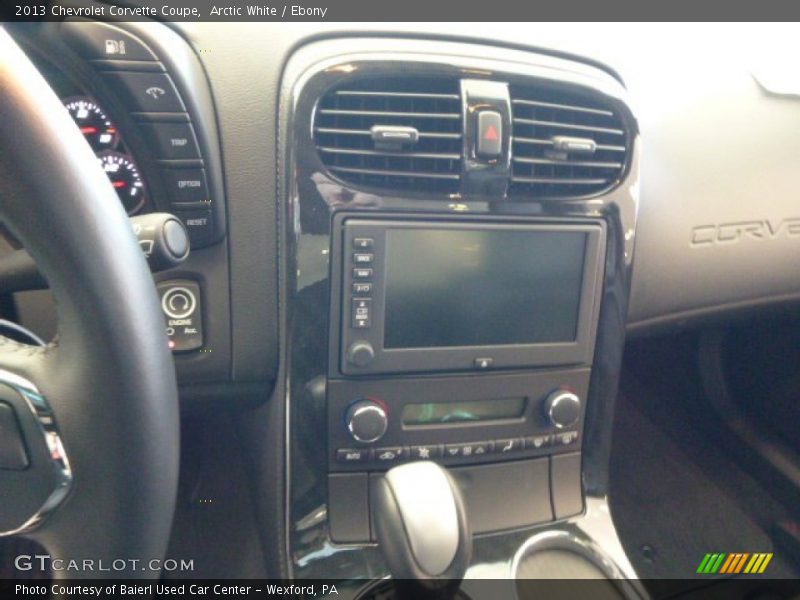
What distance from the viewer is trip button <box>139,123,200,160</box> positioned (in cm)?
84

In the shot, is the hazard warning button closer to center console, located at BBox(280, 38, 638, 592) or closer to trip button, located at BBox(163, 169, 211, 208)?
center console, located at BBox(280, 38, 638, 592)

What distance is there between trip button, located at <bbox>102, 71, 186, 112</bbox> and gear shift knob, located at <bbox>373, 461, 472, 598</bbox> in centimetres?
47

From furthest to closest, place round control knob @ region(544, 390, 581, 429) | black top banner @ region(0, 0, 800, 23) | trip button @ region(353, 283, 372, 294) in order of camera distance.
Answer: round control knob @ region(544, 390, 581, 429), trip button @ region(353, 283, 372, 294), black top banner @ region(0, 0, 800, 23)

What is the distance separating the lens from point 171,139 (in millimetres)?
842

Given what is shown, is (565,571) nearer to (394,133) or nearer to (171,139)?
(394,133)

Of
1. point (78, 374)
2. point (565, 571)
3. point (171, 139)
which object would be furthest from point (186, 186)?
point (565, 571)

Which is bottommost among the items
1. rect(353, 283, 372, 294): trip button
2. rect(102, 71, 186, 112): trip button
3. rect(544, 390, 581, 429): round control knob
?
rect(544, 390, 581, 429): round control knob

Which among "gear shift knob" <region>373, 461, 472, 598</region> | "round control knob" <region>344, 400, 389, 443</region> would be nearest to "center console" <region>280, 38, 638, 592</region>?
"round control knob" <region>344, 400, 389, 443</region>

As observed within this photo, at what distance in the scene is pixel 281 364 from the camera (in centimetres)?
95

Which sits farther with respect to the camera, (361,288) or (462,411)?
(462,411)

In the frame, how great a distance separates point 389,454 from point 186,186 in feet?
1.37

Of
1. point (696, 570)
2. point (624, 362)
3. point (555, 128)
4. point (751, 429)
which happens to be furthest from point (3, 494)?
point (751, 429)

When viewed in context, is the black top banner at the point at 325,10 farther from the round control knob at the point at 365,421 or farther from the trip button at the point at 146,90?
the round control knob at the point at 365,421

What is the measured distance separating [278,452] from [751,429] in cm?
117
